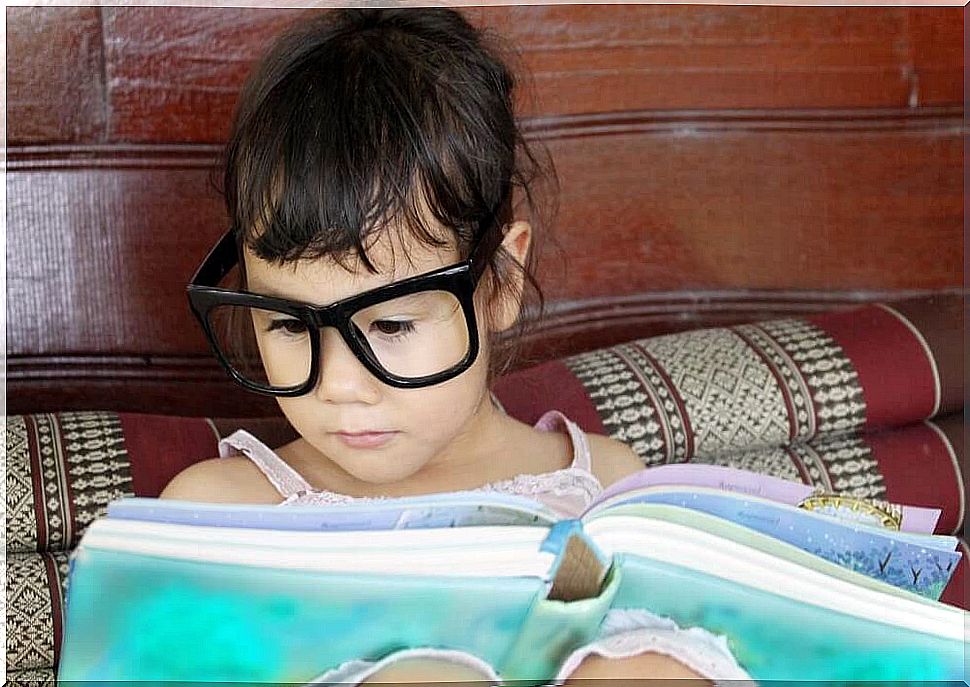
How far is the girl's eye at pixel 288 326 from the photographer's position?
3.50 ft

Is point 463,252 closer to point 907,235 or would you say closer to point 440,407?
point 440,407

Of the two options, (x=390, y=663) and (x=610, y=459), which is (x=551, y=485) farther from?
(x=390, y=663)

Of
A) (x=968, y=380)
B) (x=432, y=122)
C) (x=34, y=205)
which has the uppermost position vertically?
(x=432, y=122)

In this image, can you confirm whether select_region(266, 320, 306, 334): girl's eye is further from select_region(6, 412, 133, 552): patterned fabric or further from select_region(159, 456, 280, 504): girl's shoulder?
select_region(6, 412, 133, 552): patterned fabric

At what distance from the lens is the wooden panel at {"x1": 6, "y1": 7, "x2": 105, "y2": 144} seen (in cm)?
150

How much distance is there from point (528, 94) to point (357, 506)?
1.00 m

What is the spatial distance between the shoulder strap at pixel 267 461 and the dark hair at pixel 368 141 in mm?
153

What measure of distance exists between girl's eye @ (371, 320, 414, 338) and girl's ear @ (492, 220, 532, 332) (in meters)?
0.15

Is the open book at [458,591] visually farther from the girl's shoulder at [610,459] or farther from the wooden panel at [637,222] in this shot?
the wooden panel at [637,222]

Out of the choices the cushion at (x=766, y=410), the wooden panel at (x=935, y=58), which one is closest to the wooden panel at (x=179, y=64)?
the cushion at (x=766, y=410)

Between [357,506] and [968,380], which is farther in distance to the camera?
[968,380]

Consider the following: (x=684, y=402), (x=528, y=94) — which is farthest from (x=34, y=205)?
(x=684, y=402)

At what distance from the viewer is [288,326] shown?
3.52ft

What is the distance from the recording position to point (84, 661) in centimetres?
77
